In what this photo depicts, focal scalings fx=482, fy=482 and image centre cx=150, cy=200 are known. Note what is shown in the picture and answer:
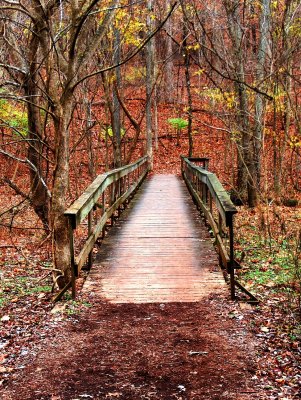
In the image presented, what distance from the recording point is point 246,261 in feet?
28.8

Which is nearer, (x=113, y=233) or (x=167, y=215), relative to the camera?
(x=113, y=233)

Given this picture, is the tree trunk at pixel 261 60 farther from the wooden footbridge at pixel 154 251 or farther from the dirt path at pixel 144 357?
the dirt path at pixel 144 357

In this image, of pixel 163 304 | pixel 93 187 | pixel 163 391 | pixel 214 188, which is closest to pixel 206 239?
pixel 214 188

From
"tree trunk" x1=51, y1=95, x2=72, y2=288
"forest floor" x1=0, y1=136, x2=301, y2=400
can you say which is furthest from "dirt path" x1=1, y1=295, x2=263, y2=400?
"tree trunk" x1=51, y1=95, x2=72, y2=288

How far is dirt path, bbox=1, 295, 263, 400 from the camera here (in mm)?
3850

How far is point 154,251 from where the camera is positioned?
8.49m

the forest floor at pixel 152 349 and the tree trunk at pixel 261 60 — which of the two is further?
the tree trunk at pixel 261 60

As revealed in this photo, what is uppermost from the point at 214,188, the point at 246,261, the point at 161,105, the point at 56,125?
the point at 161,105

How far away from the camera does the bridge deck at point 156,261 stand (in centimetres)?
650

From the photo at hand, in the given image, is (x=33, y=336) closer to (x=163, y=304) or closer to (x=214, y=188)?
(x=163, y=304)

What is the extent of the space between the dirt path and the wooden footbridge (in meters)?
0.61

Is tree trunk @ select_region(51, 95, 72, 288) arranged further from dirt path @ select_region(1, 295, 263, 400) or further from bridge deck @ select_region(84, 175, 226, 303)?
dirt path @ select_region(1, 295, 263, 400)

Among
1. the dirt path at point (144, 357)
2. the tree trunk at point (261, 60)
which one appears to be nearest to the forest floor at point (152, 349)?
the dirt path at point (144, 357)

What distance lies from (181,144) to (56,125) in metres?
27.8
